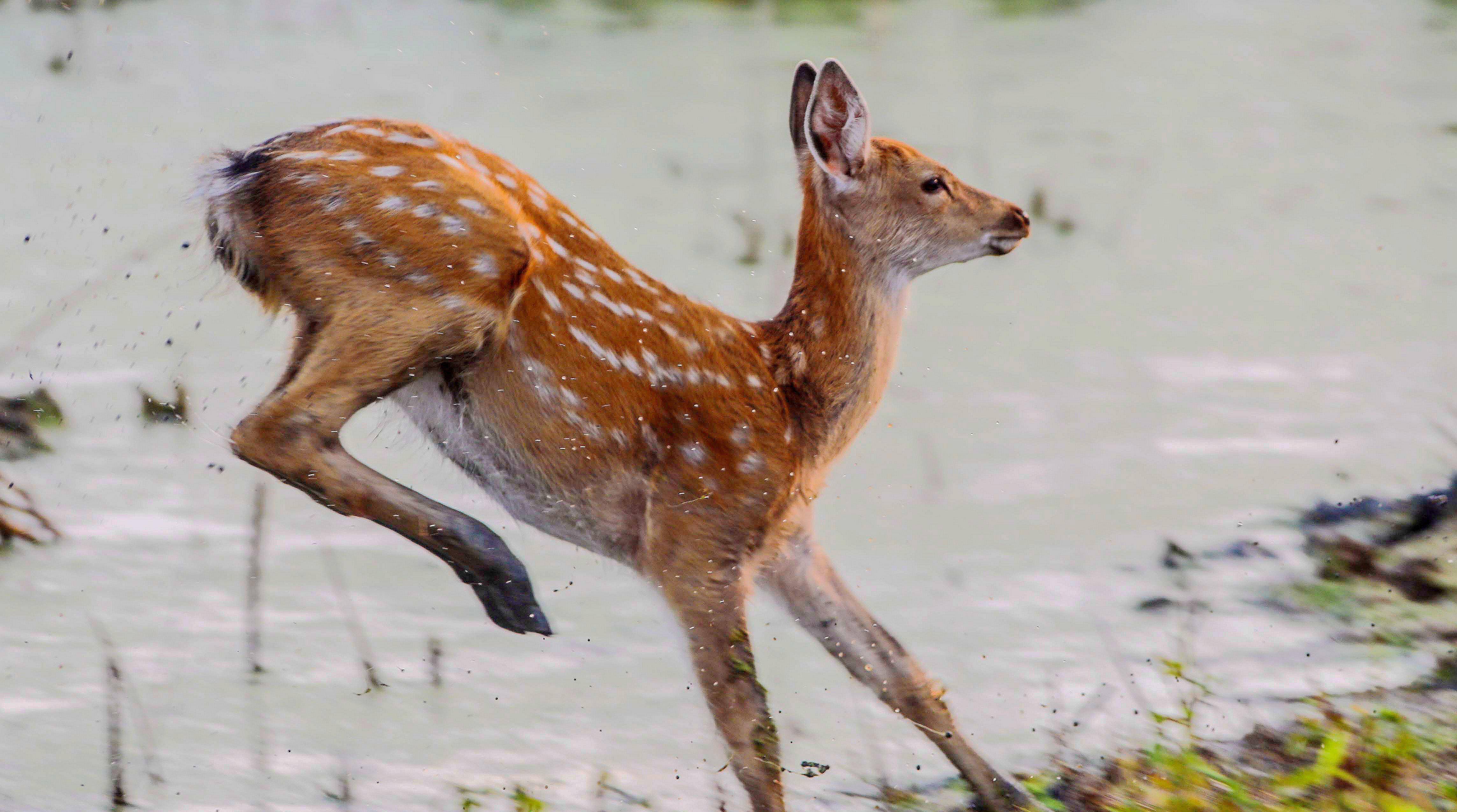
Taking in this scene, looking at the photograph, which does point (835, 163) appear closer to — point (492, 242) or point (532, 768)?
point (492, 242)

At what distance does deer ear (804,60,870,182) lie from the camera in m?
4.95

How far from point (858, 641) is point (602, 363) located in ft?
3.61

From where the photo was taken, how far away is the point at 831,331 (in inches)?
200

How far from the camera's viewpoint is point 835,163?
5.04m

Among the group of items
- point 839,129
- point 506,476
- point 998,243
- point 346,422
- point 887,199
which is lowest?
point 506,476

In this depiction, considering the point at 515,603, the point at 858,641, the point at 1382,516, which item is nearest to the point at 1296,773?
the point at 858,641

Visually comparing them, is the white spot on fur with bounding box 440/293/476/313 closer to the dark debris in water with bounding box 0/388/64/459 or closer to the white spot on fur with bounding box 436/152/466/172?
the white spot on fur with bounding box 436/152/466/172

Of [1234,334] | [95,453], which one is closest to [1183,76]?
[1234,334]

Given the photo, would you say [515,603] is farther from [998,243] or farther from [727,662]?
[998,243]

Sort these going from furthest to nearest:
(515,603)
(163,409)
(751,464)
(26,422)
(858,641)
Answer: (163,409) → (26,422) → (858,641) → (751,464) → (515,603)

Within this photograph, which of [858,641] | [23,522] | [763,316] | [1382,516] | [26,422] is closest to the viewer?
[858,641]

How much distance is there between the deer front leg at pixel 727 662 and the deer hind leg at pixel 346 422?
1.30 feet

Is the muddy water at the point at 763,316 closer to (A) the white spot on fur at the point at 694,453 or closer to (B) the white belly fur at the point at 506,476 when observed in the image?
(B) the white belly fur at the point at 506,476

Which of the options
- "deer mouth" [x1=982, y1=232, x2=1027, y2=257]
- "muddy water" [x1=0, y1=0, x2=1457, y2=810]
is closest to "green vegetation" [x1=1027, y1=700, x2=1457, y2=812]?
"muddy water" [x1=0, y1=0, x2=1457, y2=810]
